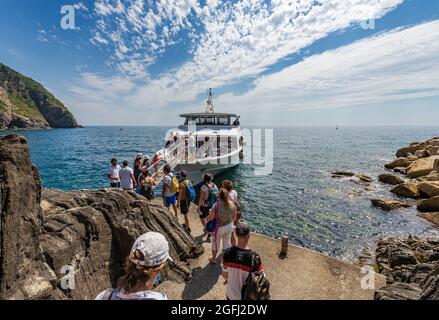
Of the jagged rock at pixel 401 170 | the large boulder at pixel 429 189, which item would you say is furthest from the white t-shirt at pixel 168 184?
the jagged rock at pixel 401 170

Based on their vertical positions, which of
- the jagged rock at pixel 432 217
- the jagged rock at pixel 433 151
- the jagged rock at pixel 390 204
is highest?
the jagged rock at pixel 433 151

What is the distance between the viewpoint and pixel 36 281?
3.59m

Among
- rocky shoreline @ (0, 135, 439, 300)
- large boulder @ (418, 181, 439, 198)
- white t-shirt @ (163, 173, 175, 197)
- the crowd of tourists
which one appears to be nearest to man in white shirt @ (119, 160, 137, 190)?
white t-shirt @ (163, 173, 175, 197)

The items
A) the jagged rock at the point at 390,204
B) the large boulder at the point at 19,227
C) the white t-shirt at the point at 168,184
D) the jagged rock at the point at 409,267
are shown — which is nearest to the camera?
the large boulder at the point at 19,227

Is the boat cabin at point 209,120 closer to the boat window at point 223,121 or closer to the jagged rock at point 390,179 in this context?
the boat window at point 223,121

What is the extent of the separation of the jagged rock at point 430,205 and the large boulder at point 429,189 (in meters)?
2.00

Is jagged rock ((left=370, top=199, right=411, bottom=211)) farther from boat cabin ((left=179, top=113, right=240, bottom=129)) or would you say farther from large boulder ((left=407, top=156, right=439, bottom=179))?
boat cabin ((left=179, top=113, right=240, bottom=129))

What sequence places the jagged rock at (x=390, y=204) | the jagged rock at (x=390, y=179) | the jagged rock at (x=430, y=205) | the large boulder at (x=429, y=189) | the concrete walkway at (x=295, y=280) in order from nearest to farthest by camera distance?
the concrete walkway at (x=295, y=280) → the jagged rock at (x=430, y=205) → the jagged rock at (x=390, y=204) → the large boulder at (x=429, y=189) → the jagged rock at (x=390, y=179)

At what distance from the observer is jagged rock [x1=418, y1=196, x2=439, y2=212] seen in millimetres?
15094

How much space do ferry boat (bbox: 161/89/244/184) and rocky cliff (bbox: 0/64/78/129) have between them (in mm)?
123592

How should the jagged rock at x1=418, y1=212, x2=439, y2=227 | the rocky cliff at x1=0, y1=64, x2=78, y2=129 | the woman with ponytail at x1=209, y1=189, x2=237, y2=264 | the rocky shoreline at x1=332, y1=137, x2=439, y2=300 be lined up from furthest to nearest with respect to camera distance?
1. the rocky cliff at x1=0, y1=64, x2=78, y2=129
2. the jagged rock at x1=418, y1=212, x2=439, y2=227
3. the woman with ponytail at x1=209, y1=189, x2=237, y2=264
4. the rocky shoreline at x1=332, y1=137, x2=439, y2=300

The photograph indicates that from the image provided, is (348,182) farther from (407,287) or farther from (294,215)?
(407,287)

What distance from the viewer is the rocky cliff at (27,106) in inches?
4328
